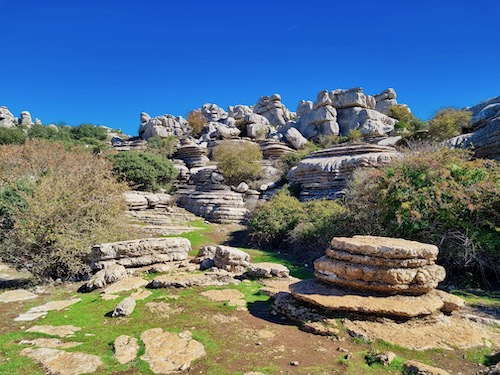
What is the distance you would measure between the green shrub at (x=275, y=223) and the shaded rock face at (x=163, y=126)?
28452mm

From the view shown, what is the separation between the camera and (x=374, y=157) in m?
16.6

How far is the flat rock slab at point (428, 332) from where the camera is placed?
417cm

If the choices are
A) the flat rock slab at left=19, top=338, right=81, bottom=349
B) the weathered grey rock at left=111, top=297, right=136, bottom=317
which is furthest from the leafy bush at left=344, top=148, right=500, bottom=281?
the flat rock slab at left=19, top=338, right=81, bottom=349

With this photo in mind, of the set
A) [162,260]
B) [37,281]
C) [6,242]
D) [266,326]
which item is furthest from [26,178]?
[266,326]

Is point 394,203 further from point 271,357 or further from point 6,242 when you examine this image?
point 6,242

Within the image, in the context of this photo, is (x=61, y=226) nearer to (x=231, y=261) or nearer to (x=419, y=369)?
(x=231, y=261)

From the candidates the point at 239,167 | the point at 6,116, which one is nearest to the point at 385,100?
the point at 239,167

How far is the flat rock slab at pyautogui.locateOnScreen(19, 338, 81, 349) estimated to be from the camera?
4070mm

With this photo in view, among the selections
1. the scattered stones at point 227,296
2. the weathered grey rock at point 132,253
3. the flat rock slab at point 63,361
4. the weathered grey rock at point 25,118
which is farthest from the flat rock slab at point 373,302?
the weathered grey rock at point 25,118

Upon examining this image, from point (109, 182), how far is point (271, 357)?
29.1ft

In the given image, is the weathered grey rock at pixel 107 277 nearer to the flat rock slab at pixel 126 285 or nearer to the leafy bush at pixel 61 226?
the flat rock slab at pixel 126 285

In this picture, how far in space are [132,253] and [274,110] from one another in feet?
144

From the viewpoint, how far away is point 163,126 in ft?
143

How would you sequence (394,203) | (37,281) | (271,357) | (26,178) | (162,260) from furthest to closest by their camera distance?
1. (26,178)
2. (394,203)
3. (162,260)
4. (37,281)
5. (271,357)
